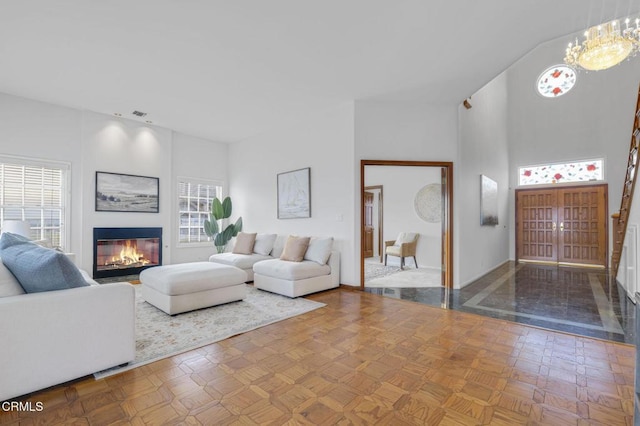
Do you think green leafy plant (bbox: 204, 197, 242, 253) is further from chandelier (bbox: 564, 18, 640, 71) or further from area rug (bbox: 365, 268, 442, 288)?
chandelier (bbox: 564, 18, 640, 71)

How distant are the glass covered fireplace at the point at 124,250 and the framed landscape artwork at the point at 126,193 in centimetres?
40

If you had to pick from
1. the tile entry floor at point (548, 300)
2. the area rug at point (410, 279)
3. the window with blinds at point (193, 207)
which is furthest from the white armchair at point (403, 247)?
the window with blinds at point (193, 207)

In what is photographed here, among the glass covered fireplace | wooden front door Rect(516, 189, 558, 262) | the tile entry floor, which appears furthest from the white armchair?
the glass covered fireplace

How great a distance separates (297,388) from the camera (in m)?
1.86

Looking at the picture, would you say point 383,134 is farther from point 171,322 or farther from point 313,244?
point 171,322

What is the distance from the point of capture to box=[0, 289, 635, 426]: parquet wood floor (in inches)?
62.6

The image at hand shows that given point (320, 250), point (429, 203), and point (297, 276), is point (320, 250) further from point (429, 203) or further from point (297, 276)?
point (429, 203)

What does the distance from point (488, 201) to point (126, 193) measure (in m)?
6.97

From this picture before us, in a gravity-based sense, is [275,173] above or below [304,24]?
below

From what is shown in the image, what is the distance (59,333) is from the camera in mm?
1820

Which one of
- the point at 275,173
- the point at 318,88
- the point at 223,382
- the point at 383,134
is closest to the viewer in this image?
the point at 223,382

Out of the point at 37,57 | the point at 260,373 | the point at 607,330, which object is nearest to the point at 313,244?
the point at 260,373

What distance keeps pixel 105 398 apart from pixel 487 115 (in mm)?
7160

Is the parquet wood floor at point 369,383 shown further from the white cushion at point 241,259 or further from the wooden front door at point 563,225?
the wooden front door at point 563,225
